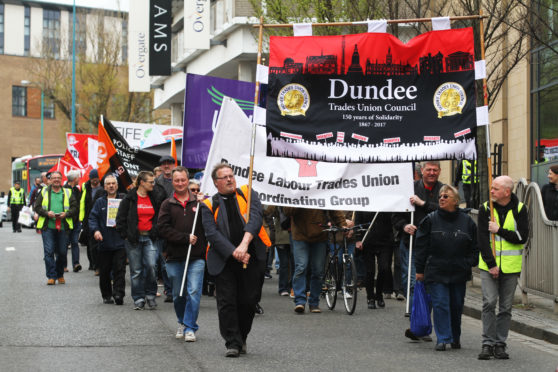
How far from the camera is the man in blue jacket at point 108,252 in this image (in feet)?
41.4

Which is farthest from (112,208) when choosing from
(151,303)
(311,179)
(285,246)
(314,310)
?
(311,179)

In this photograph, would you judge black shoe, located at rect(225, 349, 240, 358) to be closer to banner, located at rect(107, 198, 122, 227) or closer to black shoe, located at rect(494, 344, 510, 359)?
black shoe, located at rect(494, 344, 510, 359)

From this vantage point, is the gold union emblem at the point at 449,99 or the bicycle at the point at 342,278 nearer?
the gold union emblem at the point at 449,99

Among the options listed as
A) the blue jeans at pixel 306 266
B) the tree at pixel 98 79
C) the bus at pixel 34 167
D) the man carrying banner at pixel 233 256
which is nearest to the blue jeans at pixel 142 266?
the blue jeans at pixel 306 266

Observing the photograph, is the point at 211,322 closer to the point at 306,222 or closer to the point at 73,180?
the point at 306,222

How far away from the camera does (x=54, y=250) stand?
15.5 m

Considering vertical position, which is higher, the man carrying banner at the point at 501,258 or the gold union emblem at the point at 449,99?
the gold union emblem at the point at 449,99

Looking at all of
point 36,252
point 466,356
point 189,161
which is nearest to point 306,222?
point 189,161

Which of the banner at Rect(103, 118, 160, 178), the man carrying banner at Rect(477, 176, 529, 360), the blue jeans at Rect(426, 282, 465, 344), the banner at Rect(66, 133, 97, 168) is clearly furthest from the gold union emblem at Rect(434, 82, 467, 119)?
the banner at Rect(66, 133, 97, 168)

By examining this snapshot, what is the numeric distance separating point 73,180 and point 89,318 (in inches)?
301

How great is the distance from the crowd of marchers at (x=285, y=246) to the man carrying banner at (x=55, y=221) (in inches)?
81.2

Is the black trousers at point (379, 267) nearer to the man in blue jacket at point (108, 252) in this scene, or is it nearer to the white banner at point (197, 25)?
the man in blue jacket at point (108, 252)

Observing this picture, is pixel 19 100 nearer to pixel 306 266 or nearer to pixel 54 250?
pixel 54 250

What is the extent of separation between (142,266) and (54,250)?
3.95 metres
